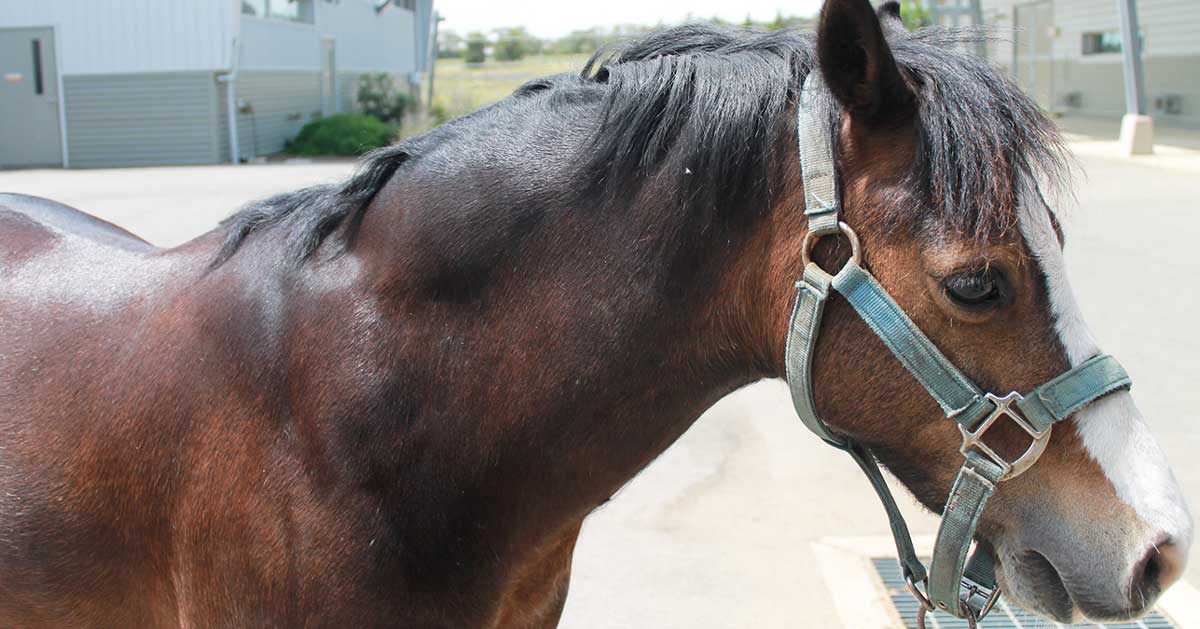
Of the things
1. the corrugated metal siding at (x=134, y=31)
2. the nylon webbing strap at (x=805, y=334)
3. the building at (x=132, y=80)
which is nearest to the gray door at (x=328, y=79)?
the building at (x=132, y=80)

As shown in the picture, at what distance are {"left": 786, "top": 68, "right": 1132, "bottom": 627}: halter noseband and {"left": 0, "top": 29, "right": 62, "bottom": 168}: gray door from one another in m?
22.6

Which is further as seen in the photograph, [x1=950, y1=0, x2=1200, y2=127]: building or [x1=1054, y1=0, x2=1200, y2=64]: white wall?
[x1=950, y1=0, x2=1200, y2=127]: building

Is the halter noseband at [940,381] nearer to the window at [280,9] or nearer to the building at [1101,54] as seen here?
the building at [1101,54]

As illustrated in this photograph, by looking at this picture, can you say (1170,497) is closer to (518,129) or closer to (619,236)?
(619,236)

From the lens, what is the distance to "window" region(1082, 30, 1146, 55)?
1057 inches

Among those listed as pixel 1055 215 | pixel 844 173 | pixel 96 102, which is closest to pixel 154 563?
pixel 844 173

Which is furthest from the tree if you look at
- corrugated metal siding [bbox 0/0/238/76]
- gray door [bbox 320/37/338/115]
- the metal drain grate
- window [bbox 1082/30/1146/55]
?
the metal drain grate

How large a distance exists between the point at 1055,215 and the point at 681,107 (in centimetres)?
61

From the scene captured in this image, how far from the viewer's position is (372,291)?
5.62ft

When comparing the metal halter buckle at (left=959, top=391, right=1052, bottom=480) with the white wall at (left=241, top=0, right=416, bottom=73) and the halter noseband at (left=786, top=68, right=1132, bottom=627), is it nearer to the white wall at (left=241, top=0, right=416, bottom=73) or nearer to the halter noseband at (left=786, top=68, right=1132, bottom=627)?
the halter noseband at (left=786, top=68, right=1132, bottom=627)

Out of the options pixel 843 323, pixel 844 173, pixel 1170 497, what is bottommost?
pixel 1170 497

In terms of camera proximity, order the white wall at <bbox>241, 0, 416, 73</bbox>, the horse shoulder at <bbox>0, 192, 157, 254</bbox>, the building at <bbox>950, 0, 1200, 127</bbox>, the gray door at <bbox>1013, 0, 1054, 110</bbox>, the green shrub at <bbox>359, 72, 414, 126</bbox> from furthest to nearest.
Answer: the gray door at <bbox>1013, 0, 1054, 110</bbox>, the green shrub at <bbox>359, 72, 414, 126</bbox>, the building at <bbox>950, 0, 1200, 127</bbox>, the white wall at <bbox>241, 0, 416, 73</bbox>, the horse shoulder at <bbox>0, 192, 157, 254</bbox>

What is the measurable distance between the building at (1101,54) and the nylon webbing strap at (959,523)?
2011cm

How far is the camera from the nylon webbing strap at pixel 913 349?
4.69 ft
